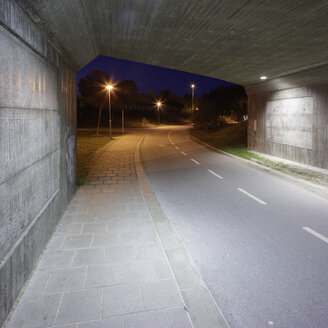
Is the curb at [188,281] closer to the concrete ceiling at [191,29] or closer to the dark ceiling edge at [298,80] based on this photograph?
the concrete ceiling at [191,29]

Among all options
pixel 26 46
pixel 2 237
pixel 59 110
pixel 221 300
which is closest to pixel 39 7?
pixel 26 46

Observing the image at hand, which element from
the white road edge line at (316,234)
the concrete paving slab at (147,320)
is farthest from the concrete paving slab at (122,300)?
the white road edge line at (316,234)

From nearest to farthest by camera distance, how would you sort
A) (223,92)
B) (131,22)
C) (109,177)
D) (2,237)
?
(2,237) < (131,22) < (109,177) < (223,92)

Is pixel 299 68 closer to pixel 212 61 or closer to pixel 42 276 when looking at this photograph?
pixel 212 61

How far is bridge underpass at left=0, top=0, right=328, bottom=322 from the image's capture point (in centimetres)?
364

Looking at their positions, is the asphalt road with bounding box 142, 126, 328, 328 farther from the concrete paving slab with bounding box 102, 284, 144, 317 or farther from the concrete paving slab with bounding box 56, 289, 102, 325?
the concrete paving slab with bounding box 56, 289, 102, 325

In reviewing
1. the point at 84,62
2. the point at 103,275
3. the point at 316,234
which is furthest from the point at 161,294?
the point at 84,62

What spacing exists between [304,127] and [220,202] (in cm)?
903

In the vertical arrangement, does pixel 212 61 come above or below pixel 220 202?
above

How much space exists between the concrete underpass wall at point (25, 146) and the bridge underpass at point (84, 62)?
0.06 feet

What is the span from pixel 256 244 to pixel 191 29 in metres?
6.78

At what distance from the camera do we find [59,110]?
6602 mm

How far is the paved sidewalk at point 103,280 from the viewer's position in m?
3.32

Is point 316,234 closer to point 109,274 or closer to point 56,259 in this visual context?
point 109,274
